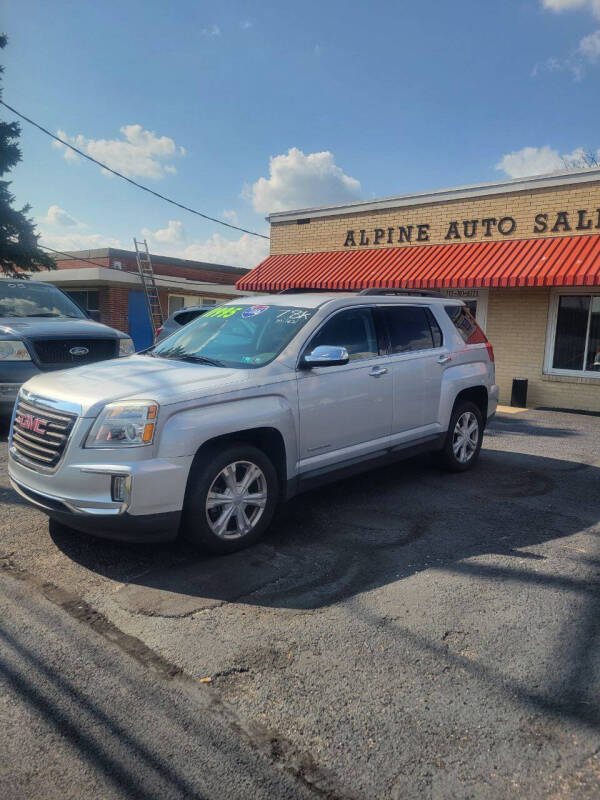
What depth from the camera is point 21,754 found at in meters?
2.45

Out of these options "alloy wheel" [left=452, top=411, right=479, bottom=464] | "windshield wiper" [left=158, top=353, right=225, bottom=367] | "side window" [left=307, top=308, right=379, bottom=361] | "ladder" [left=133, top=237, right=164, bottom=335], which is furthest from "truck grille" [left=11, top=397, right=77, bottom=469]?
"ladder" [left=133, top=237, right=164, bottom=335]

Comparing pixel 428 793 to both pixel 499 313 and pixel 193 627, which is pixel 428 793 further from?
pixel 499 313

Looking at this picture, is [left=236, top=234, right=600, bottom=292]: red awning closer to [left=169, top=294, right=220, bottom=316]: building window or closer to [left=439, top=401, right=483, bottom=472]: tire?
[left=439, top=401, right=483, bottom=472]: tire

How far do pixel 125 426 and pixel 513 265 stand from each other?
1063cm

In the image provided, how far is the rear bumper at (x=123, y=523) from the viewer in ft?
13.0

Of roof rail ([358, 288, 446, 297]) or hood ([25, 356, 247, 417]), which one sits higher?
roof rail ([358, 288, 446, 297])

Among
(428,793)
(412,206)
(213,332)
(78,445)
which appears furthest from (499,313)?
(428,793)

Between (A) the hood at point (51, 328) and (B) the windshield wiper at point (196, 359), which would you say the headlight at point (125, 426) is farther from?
(A) the hood at point (51, 328)

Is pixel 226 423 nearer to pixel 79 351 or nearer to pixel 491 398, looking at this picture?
pixel 491 398

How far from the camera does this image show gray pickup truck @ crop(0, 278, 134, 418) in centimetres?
789

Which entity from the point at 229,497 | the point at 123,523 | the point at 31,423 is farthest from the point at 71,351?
the point at 123,523

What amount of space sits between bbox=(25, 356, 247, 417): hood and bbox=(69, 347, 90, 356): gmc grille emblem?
11.8 feet

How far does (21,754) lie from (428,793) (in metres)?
1.56

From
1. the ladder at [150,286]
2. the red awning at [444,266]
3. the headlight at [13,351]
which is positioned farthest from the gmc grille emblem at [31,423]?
the ladder at [150,286]
